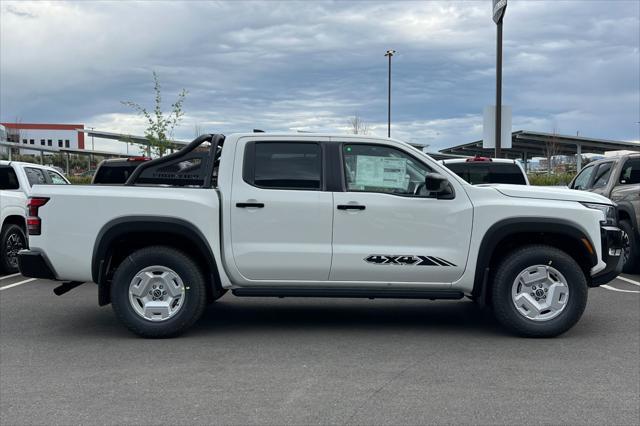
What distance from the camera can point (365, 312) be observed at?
7453 mm

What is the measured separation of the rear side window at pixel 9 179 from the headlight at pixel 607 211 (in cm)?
861


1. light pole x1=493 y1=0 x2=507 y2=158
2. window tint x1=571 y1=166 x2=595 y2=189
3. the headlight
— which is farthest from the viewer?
light pole x1=493 y1=0 x2=507 y2=158

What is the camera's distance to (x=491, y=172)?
9.77 metres

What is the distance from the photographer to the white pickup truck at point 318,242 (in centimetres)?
609

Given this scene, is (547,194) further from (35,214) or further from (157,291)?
(35,214)

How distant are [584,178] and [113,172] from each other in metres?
8.52

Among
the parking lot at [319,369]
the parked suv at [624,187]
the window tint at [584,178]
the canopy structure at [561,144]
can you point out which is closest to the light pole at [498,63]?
the window tint at [584,178]

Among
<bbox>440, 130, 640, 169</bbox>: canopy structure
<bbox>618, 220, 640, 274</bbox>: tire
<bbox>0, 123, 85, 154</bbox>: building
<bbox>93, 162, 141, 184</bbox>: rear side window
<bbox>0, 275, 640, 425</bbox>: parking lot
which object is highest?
<bbox>0, 123, 85, 154</bbox>: building

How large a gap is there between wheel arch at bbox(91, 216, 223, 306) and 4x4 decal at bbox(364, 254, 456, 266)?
1.49m

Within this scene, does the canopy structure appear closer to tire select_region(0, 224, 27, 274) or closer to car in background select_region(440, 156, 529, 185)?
car in background select_region(440, 156, 529, 185)

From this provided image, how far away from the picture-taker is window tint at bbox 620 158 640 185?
10.7 metres

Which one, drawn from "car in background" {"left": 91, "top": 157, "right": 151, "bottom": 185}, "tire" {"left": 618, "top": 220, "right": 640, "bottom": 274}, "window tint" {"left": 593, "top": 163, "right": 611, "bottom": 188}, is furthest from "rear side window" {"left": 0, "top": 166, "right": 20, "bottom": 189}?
"window tint" {"left": 593, "top": 163, "right": 611, "bottom": 188}

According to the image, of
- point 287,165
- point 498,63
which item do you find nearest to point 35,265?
point 287,165

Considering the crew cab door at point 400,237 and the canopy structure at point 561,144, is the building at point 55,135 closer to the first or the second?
the canopy structure at point 561,144
